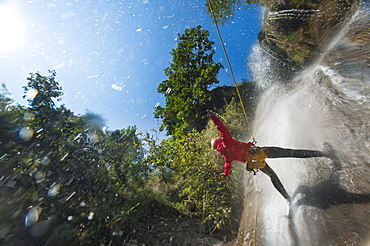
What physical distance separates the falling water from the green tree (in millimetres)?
10540

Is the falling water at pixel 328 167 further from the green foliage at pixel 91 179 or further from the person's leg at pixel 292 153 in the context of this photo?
the green foliage at pixel 91 179

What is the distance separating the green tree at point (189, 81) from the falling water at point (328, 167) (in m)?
10.5

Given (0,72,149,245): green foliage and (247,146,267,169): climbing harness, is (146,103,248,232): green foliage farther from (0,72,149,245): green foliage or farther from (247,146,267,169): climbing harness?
(247,146,267,169): climbing harness

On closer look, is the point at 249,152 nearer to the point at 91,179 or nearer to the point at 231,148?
the point at 231,148

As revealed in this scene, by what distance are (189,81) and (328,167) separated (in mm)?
14546

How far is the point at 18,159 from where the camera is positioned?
431cm

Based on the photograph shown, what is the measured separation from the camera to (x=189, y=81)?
17359mm

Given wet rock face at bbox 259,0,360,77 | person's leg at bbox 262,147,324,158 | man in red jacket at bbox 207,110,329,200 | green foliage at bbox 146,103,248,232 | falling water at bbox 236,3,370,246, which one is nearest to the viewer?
falling water at bbox 236,3,370,246

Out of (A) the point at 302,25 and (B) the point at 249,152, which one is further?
(A) the point at 302,25

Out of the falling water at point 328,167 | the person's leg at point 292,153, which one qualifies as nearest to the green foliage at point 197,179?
the falling water at point 328,167

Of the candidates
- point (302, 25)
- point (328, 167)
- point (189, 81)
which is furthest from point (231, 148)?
point (189, 81)

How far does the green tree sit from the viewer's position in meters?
16.5

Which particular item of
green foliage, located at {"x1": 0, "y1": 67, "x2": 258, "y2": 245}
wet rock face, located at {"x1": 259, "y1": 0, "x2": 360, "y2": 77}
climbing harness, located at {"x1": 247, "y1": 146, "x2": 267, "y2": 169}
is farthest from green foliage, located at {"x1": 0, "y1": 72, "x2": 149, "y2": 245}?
wet rock face, located at {"x1": 259, "y1": 0, "x2": 360, "y2": 77}

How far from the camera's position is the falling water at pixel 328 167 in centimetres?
304
